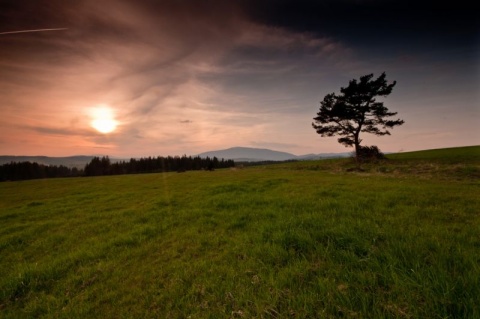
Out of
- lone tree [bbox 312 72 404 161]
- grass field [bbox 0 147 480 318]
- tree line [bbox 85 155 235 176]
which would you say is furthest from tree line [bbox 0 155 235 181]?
grass field [bbox 0 147 480 318]

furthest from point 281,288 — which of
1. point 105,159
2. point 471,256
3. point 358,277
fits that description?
point 105,159

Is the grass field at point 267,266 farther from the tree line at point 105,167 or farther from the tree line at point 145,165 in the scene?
the tree line at point 145,165

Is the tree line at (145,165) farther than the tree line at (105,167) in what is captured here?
Yes

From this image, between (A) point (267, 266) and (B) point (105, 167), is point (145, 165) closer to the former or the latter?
(B) point (105, 167)

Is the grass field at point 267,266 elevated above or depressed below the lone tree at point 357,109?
below

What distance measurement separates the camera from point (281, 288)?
3551 millimetres

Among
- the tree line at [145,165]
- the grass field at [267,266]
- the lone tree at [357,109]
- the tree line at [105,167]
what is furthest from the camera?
the tree line at [145,165]

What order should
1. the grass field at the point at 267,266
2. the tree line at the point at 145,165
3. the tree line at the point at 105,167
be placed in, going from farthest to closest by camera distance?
the tree line at the point at 145,165 < the tree line at the point at 105,167 < the grass field at the point at 267,266

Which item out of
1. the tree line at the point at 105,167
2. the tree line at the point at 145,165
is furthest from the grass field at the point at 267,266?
the tree line at the point at 145,165

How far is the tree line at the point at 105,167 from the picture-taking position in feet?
363

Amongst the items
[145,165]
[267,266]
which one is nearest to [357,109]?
[267,266]

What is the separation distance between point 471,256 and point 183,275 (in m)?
5.32

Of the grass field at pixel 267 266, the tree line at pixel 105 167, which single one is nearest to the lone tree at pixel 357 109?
the grass field at pixel 267 266

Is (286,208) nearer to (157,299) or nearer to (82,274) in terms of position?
(157,299)
